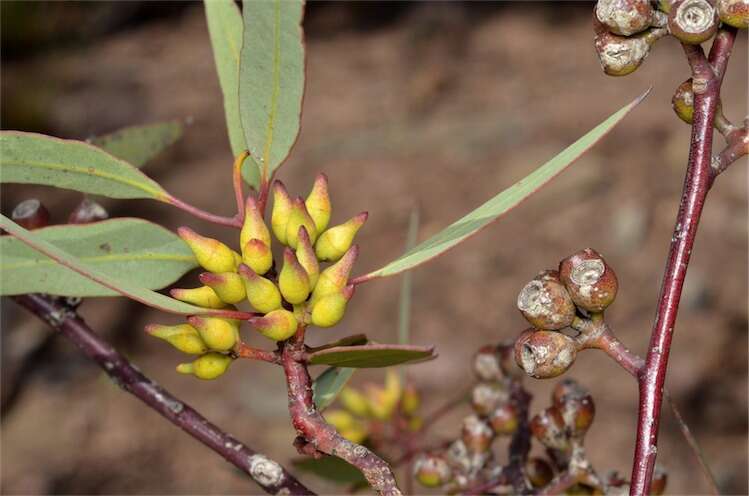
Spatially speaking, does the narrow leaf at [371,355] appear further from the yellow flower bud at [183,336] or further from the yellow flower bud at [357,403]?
the yellow flower bud at [357,403]

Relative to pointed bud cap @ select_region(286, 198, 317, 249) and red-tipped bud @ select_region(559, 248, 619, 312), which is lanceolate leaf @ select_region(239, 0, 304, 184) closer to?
pointed bud cap @ select_region(286, 198, 317, 249)

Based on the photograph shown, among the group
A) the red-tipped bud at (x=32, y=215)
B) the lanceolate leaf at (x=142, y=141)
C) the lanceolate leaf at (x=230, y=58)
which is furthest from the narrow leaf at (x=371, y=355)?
the lanceolate leaf at (x=142, y=141)

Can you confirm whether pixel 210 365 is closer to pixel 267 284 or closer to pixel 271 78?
pixel 267 284

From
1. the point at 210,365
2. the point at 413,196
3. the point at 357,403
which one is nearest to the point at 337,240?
the point at 210,365

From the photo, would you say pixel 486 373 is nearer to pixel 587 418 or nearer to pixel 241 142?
pixel 587 418

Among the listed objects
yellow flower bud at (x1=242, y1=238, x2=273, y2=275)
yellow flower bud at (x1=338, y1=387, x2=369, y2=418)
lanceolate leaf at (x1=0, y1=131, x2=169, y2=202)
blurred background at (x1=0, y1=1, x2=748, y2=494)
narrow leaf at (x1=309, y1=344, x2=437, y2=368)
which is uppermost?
blurred background at (x1=0, y1=1, x2=748, y2=494)

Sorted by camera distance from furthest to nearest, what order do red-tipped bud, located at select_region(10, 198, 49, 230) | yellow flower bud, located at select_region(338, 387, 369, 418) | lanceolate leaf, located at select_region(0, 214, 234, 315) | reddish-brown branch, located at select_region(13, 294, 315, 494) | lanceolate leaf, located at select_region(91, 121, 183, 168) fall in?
1. yellow flower bud, located at select_region(338, 387, 369, 418)
2. lanceolate leaf, located at select_region(91, 121, 183, 168)
3. red-tipped bud, located at select_region(10, 198, 49, 230)
4. reddish-brown branch, located at select_region(13, 294, 315, 494)
5. lanceolate leaf, located at select_region(0, 214, 234, 315)

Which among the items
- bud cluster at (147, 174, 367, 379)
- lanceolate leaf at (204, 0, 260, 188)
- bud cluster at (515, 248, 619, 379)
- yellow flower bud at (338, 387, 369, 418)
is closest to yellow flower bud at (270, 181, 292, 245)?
bud cluster at (147, 174, 367, 379)

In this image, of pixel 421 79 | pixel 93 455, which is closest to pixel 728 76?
pixel 421 79
